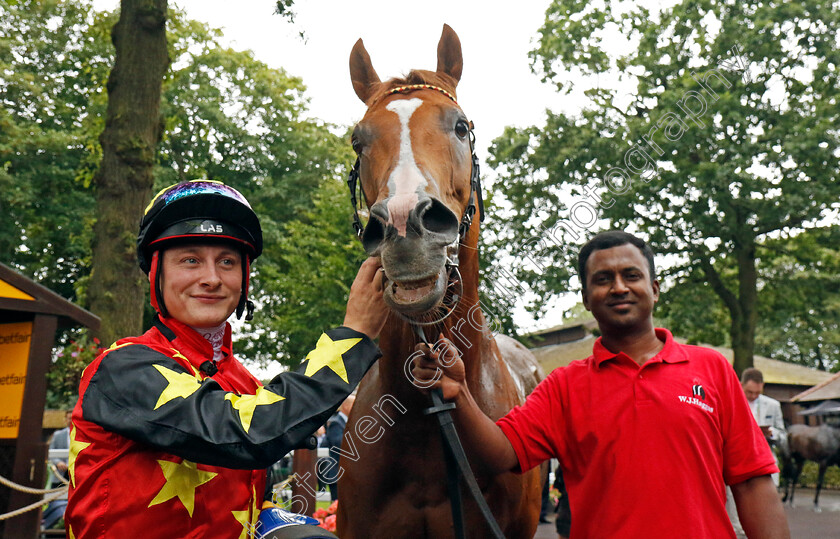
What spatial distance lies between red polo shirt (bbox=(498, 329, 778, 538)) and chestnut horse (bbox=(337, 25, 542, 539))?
410 mm

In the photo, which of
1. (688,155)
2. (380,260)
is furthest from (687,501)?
(688,155)

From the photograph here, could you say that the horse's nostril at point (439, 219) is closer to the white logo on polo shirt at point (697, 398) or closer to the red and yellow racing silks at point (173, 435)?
the red and yellow racing silks at point (173, 435)

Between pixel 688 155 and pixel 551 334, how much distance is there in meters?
17.3

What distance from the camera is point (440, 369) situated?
89.6 inches

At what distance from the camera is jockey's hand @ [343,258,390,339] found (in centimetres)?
186

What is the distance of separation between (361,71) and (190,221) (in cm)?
149

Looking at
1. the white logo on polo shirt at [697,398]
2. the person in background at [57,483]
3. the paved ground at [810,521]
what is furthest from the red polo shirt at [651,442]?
the paved ground at [810,521]

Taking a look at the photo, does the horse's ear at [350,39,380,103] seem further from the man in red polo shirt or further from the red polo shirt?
the red polo shirt

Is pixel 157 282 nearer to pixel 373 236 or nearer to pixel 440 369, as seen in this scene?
pixel 373 236

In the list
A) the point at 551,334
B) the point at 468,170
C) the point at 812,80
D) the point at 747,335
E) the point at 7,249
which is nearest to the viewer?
the point at 468,170

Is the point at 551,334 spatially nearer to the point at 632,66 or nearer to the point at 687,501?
the point at 632,66

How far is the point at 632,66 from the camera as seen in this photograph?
16.8 m

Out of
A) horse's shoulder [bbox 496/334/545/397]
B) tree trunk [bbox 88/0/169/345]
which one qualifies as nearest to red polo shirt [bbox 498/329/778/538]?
horse's shoulder [bbox 496/334/545/397]

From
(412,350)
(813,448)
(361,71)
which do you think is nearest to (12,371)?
(361,71)
